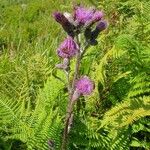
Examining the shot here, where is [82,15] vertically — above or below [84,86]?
above

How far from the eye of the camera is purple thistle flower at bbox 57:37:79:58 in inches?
86.7

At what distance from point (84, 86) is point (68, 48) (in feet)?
0.66

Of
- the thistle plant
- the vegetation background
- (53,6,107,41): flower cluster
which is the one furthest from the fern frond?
(53,6,107,41): flower cluster

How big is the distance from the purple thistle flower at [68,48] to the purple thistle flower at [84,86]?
0.46 ft

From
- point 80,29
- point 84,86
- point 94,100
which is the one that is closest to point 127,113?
point 94,100

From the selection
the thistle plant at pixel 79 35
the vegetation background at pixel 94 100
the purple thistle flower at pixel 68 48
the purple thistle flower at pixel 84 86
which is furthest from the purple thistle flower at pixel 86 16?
the vegetation background at pixel 94 100

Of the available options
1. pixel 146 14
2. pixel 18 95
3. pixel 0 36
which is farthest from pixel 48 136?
pixel 0 36

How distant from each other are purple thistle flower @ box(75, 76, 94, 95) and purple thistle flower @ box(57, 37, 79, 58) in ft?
0.46

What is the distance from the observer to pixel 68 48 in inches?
87.1

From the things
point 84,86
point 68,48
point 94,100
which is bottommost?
point 94,100

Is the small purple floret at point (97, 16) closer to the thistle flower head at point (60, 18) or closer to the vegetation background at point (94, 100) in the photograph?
the thistle flower head at point (60, 18)

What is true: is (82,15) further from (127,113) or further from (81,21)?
(127,113)

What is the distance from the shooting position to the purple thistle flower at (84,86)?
7.07ft

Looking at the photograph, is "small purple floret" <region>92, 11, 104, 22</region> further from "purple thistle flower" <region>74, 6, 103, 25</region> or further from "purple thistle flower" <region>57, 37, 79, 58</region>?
"purple thistle flower" <region>57, 37, 79, 58</region>
